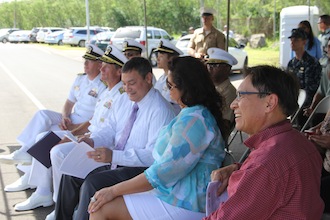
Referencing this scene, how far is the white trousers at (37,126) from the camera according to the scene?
16.1ft

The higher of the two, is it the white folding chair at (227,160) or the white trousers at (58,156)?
the white folding chair at (227,160)

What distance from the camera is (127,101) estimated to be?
3854mm

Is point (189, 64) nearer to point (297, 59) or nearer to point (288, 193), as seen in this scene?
point (288, 193)

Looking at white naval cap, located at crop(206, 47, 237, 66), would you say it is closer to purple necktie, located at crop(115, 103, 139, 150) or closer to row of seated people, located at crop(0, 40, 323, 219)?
row of seated people, located at crop(0, 40, 323, 219)

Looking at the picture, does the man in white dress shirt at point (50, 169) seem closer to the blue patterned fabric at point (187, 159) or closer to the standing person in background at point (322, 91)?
the blue patterned fabric at point (187, 159)

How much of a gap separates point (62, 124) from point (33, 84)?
9461 mm

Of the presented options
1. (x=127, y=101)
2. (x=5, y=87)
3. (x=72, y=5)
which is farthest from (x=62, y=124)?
(x=72, y=5)

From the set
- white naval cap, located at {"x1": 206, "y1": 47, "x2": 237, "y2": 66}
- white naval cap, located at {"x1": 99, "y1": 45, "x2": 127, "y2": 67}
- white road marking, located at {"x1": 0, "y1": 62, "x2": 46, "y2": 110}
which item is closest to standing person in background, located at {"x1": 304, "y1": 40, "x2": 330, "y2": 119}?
white naval cap, located at {"x1": 206, "y1": 47, "x2": 237, "y2": 66}

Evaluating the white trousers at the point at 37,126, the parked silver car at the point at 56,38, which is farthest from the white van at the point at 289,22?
the parked silver car at the point at 56,38

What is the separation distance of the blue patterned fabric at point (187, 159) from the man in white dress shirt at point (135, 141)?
552mm

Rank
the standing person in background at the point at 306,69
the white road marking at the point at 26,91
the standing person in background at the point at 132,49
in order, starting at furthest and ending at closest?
1. the white road marking at the point at 26,91
2. the standing person in background at the point at 132,49
3. the standing person in background at the point at 306,69

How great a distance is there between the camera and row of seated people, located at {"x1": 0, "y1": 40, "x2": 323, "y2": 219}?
1739 mm

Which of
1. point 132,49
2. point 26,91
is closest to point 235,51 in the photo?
point 26,91

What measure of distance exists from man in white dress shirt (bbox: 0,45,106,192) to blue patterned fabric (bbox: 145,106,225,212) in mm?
2599
